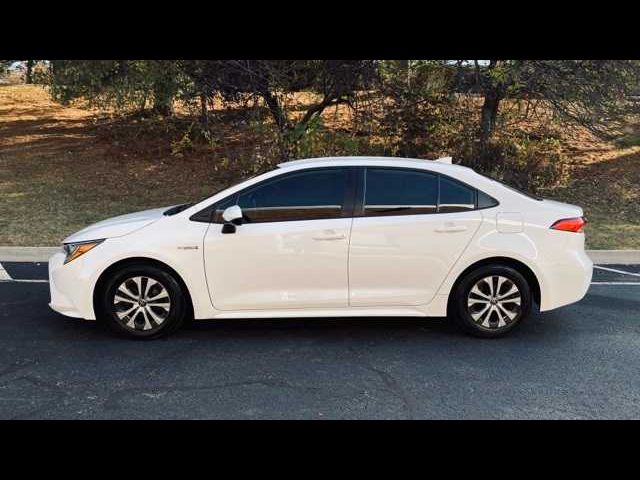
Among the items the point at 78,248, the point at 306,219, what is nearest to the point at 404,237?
the point at 306,219

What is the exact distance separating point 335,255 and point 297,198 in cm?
59

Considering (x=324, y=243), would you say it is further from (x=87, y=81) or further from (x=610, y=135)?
(x=610, y=135)

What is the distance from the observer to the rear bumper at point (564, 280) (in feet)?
17.3

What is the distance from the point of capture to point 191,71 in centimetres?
1128

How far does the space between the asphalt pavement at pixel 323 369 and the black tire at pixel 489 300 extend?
0.15m

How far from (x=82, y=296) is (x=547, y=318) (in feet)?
13.9

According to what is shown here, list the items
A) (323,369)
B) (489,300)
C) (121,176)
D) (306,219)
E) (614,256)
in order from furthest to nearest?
(121,176), (614,256), (489,300), (306,219), (323,369)

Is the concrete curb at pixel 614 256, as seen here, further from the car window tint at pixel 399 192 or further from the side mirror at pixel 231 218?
the side mirror at pixel 231 218

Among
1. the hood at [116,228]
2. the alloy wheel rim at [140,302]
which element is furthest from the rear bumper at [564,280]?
the hood at [116,228]

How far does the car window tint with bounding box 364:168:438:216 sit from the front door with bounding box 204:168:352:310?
8.7 inches

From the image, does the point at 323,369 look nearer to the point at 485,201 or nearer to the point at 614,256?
the point at 485,201

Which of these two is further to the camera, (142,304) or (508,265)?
(508,265)

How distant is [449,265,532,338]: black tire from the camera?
5.27m

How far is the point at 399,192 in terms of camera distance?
5305mm
